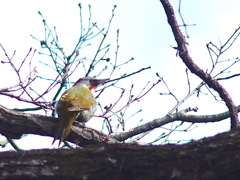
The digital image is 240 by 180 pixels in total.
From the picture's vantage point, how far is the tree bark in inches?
108

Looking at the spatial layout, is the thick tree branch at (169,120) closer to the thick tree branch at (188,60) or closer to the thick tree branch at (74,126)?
the thick tree branch at (74,126)

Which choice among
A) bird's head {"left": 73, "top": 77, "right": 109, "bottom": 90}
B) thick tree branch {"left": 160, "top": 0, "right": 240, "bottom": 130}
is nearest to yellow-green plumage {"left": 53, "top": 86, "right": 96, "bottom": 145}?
bird's head {"left": 73, "top": 77, "right": 109, "bottom": 90}

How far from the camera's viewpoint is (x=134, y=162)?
291 cm

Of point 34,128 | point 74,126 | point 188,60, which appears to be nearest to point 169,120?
point 188,60

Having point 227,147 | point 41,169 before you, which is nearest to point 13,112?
point 41,169

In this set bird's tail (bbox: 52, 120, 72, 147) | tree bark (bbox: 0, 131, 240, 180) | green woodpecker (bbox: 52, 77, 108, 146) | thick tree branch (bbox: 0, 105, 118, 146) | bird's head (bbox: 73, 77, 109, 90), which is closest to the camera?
tree bark (bbox: 0, 131, 240, 180)

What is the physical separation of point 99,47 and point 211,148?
4.44 m

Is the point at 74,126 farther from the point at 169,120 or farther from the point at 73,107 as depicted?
the point at 169,120

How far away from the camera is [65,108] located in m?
5.88

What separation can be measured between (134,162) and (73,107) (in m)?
3.14

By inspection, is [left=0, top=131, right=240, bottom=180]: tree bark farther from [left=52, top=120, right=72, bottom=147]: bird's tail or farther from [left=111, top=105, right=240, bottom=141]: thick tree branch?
[left=111, top=105, right=240, bottom=141]: thick tree branch

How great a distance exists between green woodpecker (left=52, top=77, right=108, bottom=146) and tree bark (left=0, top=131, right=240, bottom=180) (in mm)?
1951

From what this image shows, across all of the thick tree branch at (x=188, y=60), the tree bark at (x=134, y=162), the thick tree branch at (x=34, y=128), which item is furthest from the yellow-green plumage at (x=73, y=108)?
the tree bark at (x=134, y=162)

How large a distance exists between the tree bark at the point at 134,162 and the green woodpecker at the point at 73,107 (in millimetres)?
1951
